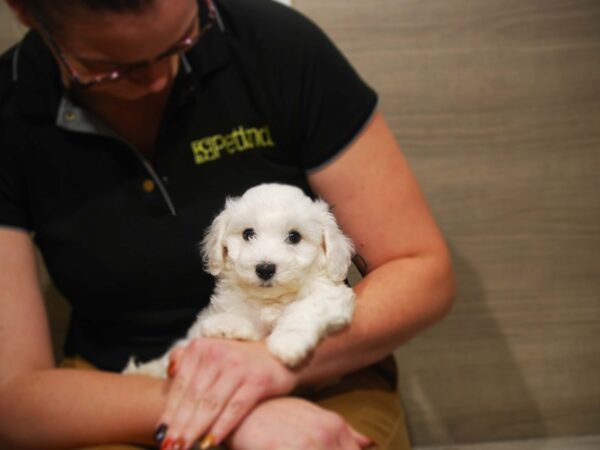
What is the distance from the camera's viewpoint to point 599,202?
0.78m

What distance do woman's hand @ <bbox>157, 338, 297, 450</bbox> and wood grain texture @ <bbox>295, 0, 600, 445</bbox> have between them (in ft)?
1.15

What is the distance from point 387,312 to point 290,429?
9.3 inches

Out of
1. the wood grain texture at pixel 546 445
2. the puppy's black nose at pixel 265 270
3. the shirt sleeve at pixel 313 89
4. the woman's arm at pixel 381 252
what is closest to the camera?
the puppy's black nose at pixel 265 270

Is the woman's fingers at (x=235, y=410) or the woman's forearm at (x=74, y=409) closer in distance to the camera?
the woman's fingers at (x=235, y=410)

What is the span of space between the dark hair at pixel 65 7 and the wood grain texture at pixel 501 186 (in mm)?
505

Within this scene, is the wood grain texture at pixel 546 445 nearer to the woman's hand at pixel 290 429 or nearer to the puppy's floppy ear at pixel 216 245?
the woman's hand at pixel 290 429

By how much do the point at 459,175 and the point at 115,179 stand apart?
0.81 meters

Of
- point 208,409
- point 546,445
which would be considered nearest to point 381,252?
point 208,409

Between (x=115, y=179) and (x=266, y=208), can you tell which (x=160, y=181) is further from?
(x=266, y=208)

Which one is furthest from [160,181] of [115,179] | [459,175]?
[459,175]

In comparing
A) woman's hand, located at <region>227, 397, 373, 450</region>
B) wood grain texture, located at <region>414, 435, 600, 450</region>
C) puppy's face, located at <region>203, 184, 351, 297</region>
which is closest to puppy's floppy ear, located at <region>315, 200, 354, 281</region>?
puppy's face, located at <region>203, 184, 351, 297</region>

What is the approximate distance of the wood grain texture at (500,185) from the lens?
83cm

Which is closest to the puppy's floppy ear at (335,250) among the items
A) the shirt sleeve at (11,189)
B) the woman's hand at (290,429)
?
the woman's hand at (290,429)

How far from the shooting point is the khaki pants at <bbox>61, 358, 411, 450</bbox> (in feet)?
1.90
